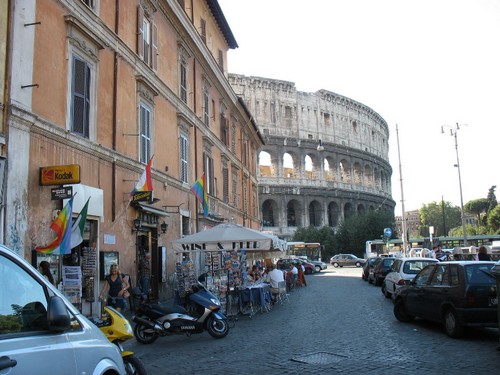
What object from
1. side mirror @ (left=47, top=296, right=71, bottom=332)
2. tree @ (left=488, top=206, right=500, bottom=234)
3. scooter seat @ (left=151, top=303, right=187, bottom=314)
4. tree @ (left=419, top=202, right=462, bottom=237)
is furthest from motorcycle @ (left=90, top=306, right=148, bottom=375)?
tree @ (left=419, top=202, right=462, bottom=237)

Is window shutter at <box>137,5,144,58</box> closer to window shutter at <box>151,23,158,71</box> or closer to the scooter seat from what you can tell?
window shutter at <box>151,23,158,71</box>

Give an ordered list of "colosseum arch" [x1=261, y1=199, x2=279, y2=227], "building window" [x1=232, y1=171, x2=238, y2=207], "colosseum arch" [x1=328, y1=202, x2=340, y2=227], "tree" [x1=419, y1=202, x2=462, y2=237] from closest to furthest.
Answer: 1. "building window" [x1=232, y1=171, x2=238, y2=207]
2. "colosseum arch" [x1=261, y1=199, x2=279, y2=227]
3. "colosseum arch" [x1=328, y1=202, x2=340, y2=227]
4. "tree" [x1=419, y1=202, x2=462, y2=237]

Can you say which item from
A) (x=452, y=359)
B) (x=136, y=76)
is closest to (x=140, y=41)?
(x=136, y=76)

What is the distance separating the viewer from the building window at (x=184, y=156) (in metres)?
19.5

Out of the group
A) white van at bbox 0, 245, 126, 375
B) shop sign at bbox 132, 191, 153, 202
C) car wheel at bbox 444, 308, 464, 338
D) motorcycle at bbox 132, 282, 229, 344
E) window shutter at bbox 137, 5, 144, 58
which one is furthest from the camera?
window shutter at bbox 137, 5, 144, 58

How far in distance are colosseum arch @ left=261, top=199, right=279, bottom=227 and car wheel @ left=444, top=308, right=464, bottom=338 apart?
176 feet

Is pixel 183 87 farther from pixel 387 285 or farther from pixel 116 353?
pixel 116 353

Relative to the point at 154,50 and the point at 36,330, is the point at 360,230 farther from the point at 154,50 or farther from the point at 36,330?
the point at 36,330

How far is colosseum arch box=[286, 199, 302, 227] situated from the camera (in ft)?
213

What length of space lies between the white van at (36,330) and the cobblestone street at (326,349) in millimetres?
3862

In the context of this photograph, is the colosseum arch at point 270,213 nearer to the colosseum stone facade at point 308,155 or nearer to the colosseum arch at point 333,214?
the colosseum stone facade at point 308,155

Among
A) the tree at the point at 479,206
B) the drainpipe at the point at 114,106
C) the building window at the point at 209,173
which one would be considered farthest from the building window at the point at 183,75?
the tree at the point at 479,206

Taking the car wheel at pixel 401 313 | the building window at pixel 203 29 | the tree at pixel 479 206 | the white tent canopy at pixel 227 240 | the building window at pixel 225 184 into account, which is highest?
the building window at pixel 203 29

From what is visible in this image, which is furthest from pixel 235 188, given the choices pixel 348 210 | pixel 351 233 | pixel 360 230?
pixel 348 210
